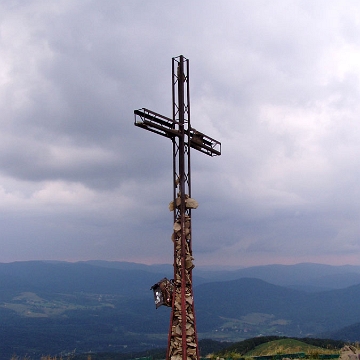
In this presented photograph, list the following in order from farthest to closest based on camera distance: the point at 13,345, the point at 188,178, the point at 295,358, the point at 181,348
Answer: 1. the point at 13,345
2. the point at 295,358
3. the point at 188,178
4. the point at 181,348

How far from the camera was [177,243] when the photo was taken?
1399 cm

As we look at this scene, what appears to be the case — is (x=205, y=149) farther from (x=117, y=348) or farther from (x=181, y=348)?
(x=117, y=348)

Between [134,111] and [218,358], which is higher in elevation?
[134,111]

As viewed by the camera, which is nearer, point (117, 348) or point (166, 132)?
point (166, 132)

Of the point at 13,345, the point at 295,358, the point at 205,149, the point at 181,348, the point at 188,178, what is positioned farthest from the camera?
the point at 13,345

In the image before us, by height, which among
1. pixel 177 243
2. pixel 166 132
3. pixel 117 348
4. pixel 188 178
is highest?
pixel 166 132

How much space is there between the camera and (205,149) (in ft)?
52.0

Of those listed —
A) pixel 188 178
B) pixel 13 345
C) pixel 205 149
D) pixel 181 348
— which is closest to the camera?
pixel 181 348

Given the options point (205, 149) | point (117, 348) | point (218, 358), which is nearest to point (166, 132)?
point (205, 149)

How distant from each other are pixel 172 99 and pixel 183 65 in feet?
3.89

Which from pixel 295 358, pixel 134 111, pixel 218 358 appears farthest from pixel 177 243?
pixel 295 358

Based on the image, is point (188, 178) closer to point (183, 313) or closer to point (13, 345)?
point (183, 313)

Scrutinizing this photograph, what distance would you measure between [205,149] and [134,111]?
3.46 meters

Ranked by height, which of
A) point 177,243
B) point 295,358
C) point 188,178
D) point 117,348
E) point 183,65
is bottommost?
point 117,348
